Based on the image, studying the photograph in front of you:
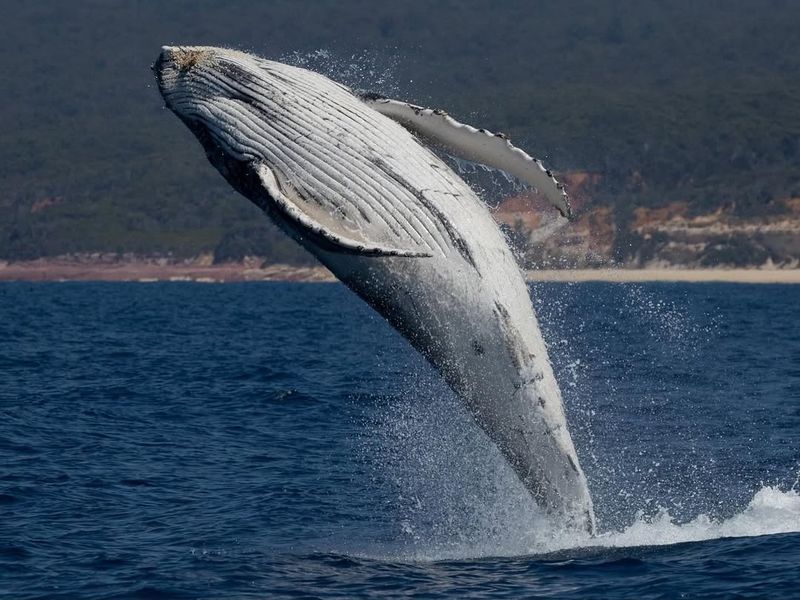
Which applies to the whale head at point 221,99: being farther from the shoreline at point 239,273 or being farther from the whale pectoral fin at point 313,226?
the shoreline at point 239,273

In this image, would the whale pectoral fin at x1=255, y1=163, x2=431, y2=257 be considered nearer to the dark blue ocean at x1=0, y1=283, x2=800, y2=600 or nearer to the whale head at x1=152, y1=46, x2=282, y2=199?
the whale head at x1=152, y1=46, x2=282, y2=199

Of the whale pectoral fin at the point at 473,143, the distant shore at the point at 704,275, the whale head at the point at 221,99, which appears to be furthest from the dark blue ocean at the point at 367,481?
the distant shore at the point at 704,275

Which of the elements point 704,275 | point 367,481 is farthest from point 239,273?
point 367,481

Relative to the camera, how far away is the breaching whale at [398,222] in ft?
39.5

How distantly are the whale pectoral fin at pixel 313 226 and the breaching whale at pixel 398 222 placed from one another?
0.05ft

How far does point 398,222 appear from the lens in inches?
472

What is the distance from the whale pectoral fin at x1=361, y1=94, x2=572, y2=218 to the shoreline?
10770 centimetres

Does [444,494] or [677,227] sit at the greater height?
[677,227]

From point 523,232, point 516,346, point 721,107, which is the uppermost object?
point 721,107

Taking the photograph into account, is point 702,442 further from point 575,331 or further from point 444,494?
point 575,331

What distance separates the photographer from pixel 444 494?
723 inches

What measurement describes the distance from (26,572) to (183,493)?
4.47 meters

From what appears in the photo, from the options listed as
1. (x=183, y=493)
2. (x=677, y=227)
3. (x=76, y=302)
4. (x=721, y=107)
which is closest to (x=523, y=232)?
(x=677, y=227)

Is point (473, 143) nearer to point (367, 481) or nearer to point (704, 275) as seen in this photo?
point (367, 481)
